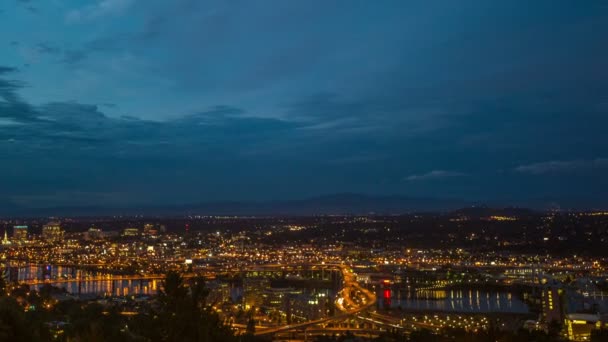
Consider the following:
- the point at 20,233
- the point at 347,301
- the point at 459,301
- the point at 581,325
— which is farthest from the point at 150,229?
the point at 581,325

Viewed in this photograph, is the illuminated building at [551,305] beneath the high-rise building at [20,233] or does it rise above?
beneath

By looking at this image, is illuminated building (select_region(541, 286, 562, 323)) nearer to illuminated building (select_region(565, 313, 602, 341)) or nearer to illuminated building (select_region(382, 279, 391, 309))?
illuminated building (select_region(565, 313, 602, 341))

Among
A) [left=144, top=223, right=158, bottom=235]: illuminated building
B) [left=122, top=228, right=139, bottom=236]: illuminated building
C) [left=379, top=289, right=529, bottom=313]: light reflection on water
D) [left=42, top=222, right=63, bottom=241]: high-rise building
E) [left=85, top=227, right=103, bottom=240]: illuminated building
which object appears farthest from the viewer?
[left=144, top=223, right=158, bottom=235]: illuminated building

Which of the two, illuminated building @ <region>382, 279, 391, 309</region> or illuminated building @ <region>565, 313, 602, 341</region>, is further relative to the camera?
illuminated building @ <region>382, 279, 391, 309</region>

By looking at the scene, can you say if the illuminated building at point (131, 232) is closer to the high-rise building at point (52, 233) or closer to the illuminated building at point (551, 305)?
the high-rise building at point (52, 233)

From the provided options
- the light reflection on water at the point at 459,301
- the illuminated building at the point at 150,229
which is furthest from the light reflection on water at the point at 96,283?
the illuminated building at the point at 150,229

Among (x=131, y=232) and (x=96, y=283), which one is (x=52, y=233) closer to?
(x=131, y=232)

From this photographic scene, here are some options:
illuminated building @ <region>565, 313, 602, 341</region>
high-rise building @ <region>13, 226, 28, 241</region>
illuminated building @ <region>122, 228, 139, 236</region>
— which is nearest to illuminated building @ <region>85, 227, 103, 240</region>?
illuminated building @ <region>122, 228, 139, 236</region>
